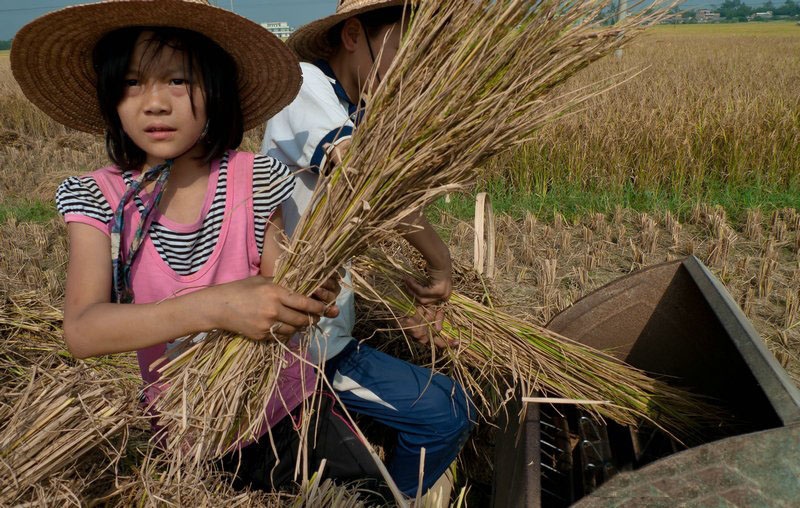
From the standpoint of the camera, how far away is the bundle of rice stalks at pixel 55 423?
878 millimetres

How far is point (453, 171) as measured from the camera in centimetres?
114

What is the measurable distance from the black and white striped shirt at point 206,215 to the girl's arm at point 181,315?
0.16 m

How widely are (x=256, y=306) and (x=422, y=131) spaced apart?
1.50 feet

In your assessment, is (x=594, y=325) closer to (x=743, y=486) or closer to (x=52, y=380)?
(x=743, y=486)

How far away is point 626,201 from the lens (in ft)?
14.0

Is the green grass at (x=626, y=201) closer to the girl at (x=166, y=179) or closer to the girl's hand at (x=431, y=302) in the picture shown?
the girl's hand at (x=431, y=302)

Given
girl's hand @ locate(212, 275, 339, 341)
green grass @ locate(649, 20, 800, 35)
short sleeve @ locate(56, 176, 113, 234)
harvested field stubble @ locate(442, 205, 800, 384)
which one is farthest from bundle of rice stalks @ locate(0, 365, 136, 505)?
green grass @ locate(649, 20, 800, 35)

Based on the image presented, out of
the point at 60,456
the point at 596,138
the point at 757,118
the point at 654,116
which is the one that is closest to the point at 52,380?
the point at 60,456

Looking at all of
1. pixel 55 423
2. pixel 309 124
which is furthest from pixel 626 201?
pixel 55 423

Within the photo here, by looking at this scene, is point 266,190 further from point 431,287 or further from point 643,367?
point 643,367

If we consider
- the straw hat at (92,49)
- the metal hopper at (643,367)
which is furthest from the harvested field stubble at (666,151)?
the straw hat at (92,49)

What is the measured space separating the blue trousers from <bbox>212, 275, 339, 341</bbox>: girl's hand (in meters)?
0.55

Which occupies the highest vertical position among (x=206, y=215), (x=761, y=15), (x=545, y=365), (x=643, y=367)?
(x=206, y=215)

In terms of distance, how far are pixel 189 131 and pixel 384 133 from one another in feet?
1.62
